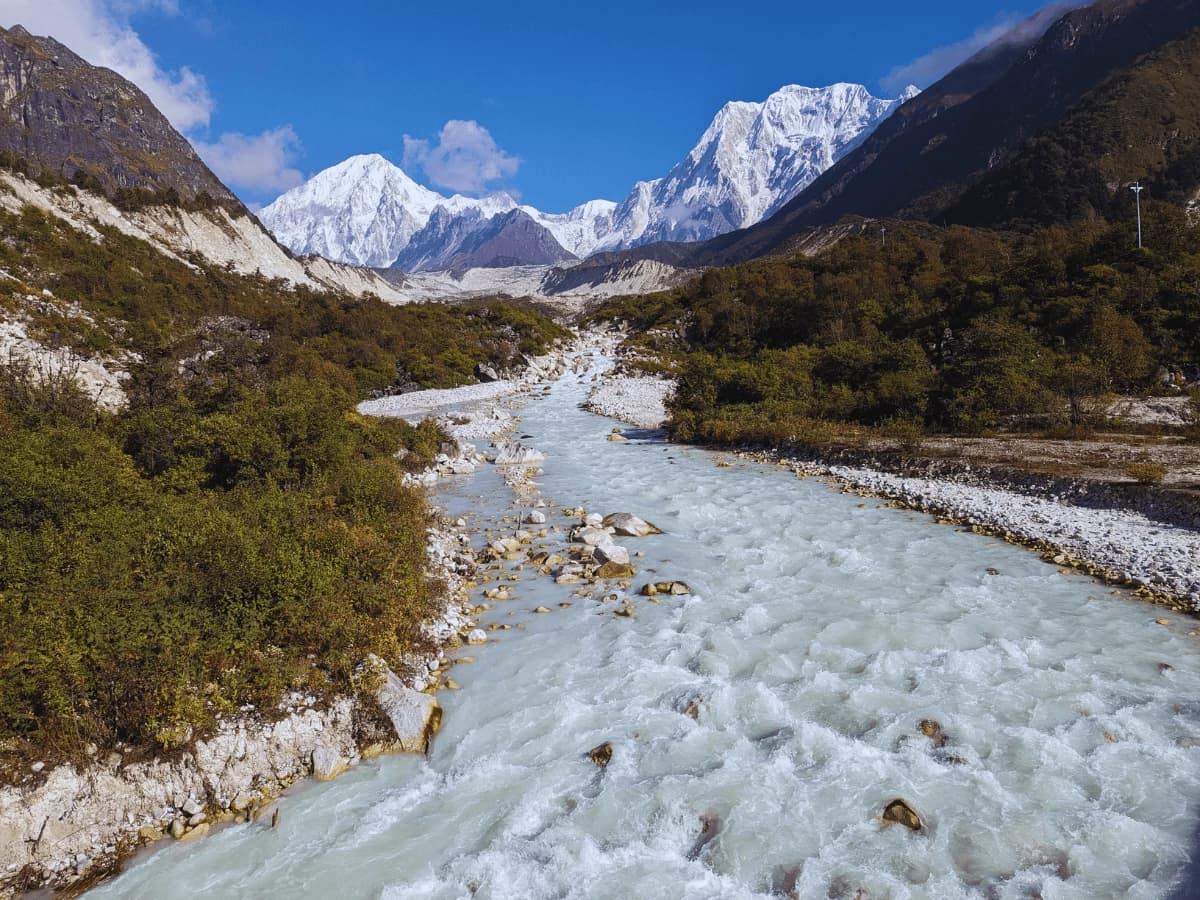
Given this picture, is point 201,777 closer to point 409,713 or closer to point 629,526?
point 409,713

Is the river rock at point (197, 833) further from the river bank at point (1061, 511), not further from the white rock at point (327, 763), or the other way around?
the river bank at point (1061, 511)

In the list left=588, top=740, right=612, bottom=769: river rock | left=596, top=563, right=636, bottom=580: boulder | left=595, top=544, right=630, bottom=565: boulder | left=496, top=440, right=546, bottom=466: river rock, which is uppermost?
left=496, top=440, right=546, bottom=466: river rock

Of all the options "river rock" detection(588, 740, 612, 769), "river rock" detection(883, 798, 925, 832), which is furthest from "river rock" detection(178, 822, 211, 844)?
"river rock" detection(883, 798, 925, 832)

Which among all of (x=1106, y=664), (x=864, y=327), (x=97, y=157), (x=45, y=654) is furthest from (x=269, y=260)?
(x=1106, y=664)

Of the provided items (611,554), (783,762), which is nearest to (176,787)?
(783,762)

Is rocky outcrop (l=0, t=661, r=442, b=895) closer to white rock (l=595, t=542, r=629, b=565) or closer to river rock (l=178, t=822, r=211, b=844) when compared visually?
river rock (l=178, t=822, r=211, b=844)

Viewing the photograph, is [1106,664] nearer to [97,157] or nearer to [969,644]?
[969,644]
